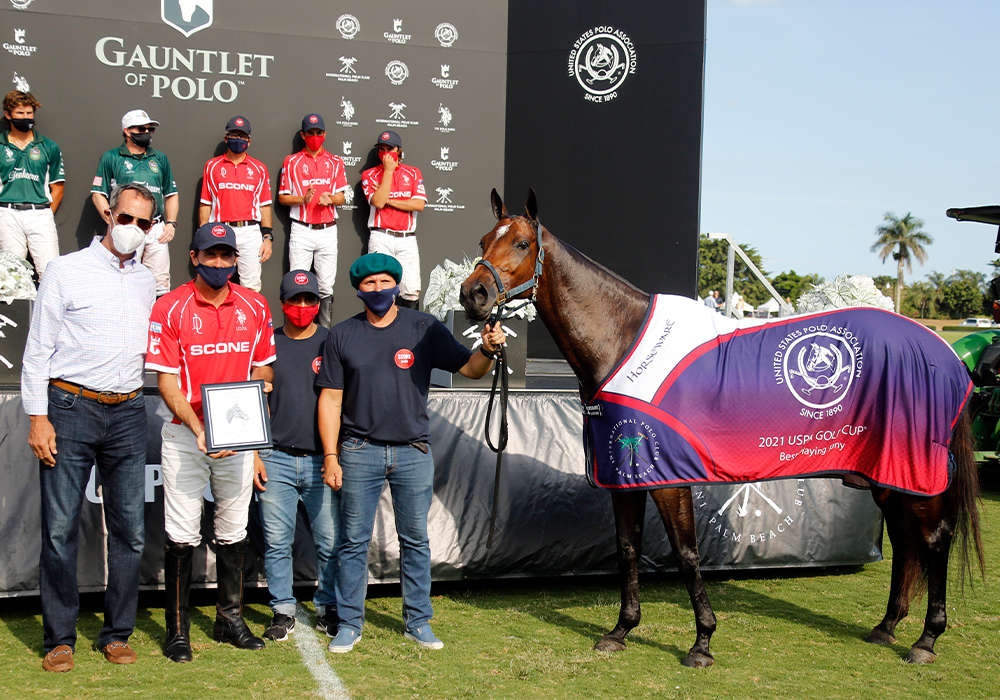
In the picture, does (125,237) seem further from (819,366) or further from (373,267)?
(819,366)

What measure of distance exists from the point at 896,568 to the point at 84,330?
421cm

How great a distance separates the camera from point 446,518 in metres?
5.28

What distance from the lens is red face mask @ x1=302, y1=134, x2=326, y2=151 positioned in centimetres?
822

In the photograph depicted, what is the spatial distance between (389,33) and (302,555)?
5.74 metres

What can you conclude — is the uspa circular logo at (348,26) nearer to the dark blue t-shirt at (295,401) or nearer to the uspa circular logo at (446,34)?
the uspa circular logo at (446,34)

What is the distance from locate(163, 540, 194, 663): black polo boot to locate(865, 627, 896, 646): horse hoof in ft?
11.1

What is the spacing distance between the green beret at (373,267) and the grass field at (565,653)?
179 centimetres

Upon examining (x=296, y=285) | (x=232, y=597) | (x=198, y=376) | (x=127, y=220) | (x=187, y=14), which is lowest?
(x=232, y=597)

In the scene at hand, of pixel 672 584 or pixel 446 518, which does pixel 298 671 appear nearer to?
pixel 446 518

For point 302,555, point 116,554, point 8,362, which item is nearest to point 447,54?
point 8,362

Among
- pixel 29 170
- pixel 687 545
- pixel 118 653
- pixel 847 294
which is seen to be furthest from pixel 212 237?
pixel 847 294

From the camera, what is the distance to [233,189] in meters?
7.87

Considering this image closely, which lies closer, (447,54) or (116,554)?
(116,554)

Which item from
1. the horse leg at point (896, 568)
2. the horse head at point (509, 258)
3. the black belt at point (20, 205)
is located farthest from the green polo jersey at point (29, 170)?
the horse leg at point (896, 568)
